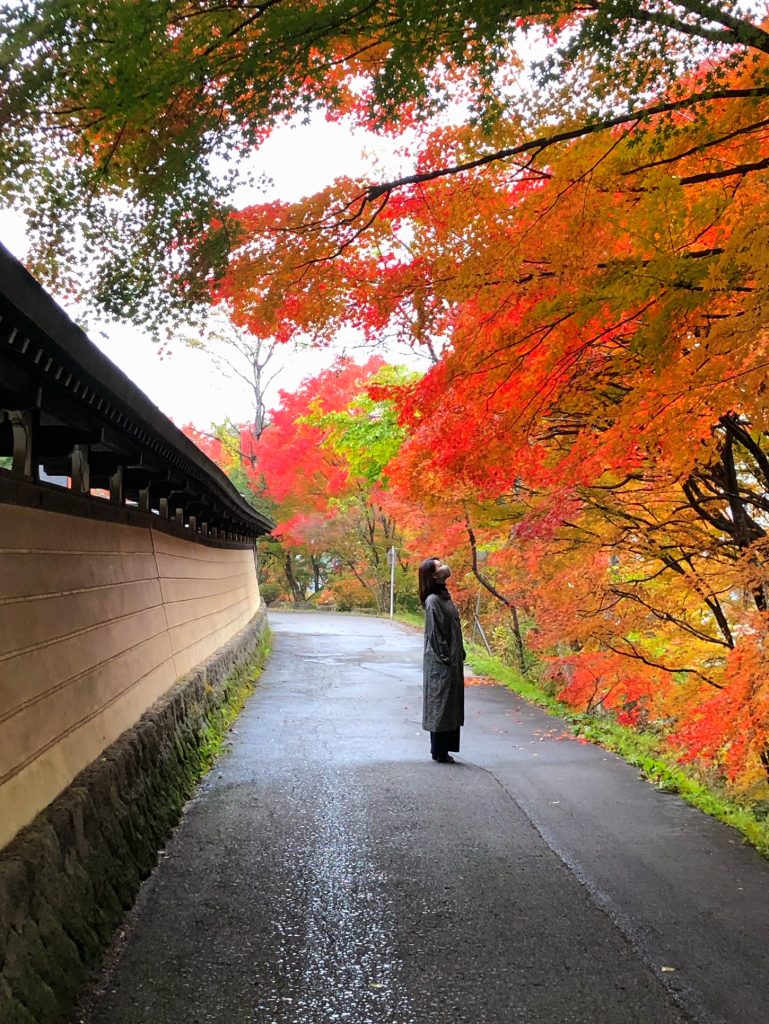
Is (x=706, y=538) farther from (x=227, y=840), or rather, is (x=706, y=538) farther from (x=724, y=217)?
(x=227, y=840)

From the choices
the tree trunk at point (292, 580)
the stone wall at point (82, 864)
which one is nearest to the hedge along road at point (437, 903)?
the stone wall at point (82, 864)

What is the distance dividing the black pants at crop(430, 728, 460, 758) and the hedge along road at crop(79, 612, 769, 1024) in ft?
0.52

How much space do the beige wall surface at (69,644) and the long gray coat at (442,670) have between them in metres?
2.26

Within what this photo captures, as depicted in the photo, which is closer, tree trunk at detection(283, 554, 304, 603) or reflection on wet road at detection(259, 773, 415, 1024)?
reflection on wet road at detection(259, 773, 415, 1024)

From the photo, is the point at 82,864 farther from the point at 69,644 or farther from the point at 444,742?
the point at 444,742

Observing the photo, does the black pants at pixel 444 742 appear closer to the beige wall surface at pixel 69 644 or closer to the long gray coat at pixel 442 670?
the long gray coat at pixel 442 670

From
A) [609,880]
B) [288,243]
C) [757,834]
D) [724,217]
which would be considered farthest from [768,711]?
[288,243]

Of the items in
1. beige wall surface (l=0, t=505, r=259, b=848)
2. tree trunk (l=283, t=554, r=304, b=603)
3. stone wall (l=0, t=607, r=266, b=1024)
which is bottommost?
tree trunk (l=283, t=554, r=304, b=603)

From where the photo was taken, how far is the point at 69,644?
359cm

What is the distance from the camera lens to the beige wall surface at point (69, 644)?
2850 mm

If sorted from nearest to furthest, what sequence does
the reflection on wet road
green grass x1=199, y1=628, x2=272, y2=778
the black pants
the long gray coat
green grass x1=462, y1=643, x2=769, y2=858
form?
the reflection on wet road → green grass x1=462, y1=643, x2=769, y2=858 → green grass x1=199, y1=628, x2=272, y2=778 → the long gray coat → the black pants

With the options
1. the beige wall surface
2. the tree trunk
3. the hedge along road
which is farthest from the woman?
the tree trunk

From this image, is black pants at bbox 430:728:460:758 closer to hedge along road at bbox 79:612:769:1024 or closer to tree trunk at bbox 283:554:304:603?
hedge along road at bbox 79:612:769:1024

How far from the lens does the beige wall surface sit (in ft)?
9.35
